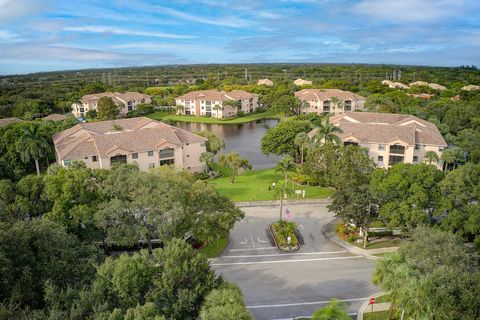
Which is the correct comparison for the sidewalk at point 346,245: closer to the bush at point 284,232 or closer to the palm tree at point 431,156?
the bush at point 284,232

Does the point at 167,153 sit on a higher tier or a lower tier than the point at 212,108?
lower

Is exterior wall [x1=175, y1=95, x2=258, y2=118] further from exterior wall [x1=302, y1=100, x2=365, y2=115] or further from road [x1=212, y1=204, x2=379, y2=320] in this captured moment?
road [x1=212, y1=204, x2=379, y2=320]

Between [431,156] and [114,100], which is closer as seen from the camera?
[431,156]

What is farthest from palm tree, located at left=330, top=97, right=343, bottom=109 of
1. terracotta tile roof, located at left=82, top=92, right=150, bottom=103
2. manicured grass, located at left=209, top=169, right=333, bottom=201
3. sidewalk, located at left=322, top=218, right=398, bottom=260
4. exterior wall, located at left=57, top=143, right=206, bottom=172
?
sidewalk, located at left=322, top=218, right=398, bottom=260

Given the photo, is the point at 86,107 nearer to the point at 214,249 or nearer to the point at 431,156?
the point at 214,249

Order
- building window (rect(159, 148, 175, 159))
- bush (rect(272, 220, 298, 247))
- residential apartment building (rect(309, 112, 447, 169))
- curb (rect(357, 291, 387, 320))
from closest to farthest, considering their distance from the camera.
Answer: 1. curb (rect(357, 291, 387, 320))
2. bush (rect(272, 220, 298, 247))
3. residential apartment building (rect(309, 112, 447, 169))
4. building window (rect(159, 148, 175, 159))

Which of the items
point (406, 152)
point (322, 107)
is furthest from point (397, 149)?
point (322, 107)

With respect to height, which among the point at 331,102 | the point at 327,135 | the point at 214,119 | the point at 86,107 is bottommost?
the point at 214,119
